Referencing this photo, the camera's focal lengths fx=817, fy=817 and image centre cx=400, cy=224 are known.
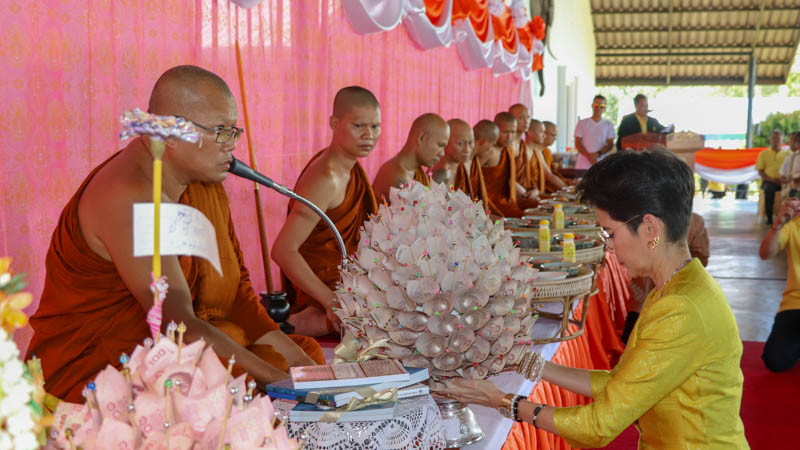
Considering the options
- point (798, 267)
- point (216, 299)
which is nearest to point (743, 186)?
point (798, 267)

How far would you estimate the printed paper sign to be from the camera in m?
0.75

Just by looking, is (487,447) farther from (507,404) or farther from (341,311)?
(341,311)

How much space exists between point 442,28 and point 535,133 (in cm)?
248

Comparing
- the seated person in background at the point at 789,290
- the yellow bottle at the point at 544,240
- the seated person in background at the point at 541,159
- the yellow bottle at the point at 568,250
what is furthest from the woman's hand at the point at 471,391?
the seated person in background at the point at 541,159

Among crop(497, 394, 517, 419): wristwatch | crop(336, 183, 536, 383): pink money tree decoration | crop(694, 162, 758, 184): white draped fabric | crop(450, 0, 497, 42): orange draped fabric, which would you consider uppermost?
crop(450, 0, 497, 42): orange draped fabric

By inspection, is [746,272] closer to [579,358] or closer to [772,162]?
[579,358]

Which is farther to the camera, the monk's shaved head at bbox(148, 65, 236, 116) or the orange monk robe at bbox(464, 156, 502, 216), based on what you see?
the orange monk robe at bbox(464, 156, 502, 216)

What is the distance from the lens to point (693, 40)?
1717 centimetres

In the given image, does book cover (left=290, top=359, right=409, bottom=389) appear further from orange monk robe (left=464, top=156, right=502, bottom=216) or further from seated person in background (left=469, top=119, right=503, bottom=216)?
seated person in background (left=469, top=119, right=503, bottom=216)

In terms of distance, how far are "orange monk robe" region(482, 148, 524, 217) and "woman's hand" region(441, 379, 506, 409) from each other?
4205 millimetres

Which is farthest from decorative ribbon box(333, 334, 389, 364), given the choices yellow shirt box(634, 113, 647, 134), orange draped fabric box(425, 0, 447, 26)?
yellow shirt box(634, 113, 647, 134)

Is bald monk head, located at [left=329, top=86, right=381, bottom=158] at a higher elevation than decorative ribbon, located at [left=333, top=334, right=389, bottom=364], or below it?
higher

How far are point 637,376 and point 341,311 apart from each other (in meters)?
0.54

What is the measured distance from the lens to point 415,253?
1378 millimetres
